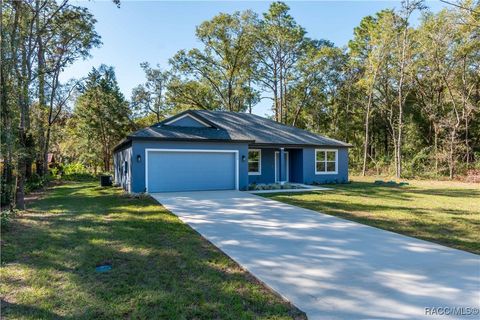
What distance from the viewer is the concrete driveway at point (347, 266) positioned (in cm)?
326

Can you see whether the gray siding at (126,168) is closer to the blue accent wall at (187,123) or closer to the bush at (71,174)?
the blue accent wall at (187,123)

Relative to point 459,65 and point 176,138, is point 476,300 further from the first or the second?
point 459,65

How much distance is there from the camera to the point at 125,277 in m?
3.99

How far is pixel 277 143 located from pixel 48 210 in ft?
34.8

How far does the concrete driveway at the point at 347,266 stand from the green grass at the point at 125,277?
0.38 m

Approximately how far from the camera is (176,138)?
1296cm

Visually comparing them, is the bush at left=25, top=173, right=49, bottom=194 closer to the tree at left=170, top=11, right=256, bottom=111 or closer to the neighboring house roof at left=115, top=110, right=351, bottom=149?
the neighboring house roof at left=115, top=110, right=351, bottom=149

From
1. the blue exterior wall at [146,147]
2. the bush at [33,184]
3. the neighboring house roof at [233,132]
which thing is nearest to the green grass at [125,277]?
the blue exterior wall at [146,147]

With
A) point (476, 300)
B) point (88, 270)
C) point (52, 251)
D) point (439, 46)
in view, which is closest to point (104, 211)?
point (52, 251)

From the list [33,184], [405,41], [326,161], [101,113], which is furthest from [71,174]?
[405,41]

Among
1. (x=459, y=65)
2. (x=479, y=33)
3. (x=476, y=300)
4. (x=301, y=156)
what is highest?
(x=479, y=33)

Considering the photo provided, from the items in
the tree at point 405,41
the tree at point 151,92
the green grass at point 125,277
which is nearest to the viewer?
the green grass at point 125,277

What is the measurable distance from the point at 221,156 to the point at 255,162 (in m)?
3.15

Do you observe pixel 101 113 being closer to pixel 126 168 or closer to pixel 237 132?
pixel 126 168
